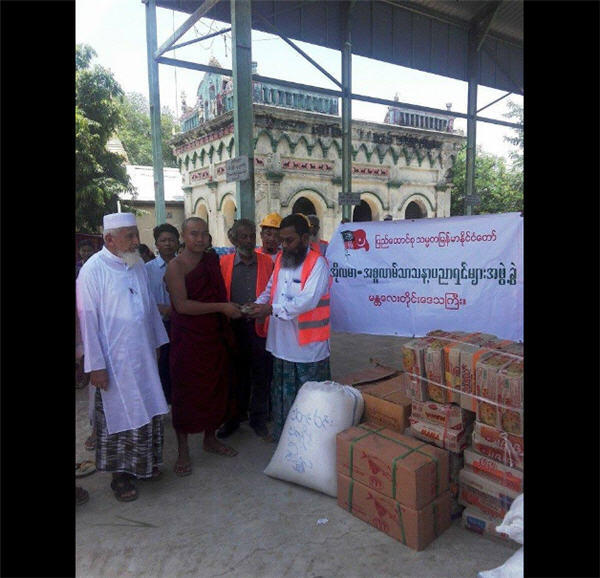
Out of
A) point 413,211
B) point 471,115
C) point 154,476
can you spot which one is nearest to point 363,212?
point 413,211

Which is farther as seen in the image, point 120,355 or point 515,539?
point 120,355

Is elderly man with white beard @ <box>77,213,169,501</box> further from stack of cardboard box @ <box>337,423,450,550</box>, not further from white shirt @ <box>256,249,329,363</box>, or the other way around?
stack of cardboard box @ <box>337,423,450,550</box>

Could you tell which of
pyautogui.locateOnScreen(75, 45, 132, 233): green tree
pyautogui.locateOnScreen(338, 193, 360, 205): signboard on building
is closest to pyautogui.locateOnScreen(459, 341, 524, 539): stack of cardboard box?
pyautogui.locateOnScreen(338, 193, 360, 205): signboard on building

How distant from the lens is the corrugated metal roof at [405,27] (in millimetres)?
9539

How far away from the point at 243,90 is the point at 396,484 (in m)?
5.54

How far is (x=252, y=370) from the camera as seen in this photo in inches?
154

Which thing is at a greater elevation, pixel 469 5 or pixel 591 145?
pixel 469 5

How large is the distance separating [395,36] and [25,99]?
1175cm

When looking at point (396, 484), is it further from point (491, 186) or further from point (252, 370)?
point (491, 186)

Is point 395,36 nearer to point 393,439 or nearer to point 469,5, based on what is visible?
point 469,5

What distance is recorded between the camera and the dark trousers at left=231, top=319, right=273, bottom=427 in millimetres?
3861

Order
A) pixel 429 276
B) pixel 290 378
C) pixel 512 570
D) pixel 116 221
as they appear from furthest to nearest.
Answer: pixel 429 276, pixel 290 378, pixel 116 221, pixel 512 570

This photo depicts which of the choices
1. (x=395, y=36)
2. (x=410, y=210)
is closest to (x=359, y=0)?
(x=395, y=36)

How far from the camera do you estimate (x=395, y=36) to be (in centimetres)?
1116
